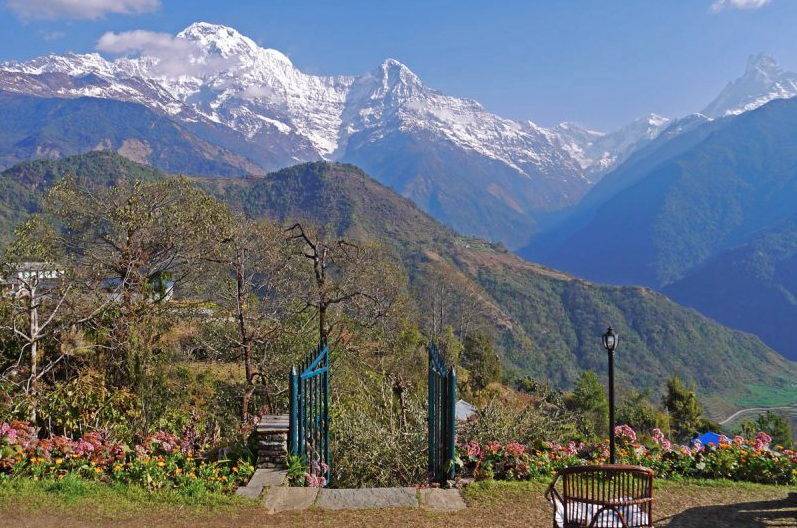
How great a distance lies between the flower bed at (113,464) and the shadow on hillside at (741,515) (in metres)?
4.16

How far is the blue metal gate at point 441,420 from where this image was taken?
616cm

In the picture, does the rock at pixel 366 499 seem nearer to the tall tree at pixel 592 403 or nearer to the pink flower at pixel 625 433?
the pink flower at pixel 625 433

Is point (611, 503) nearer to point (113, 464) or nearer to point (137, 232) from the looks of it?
point (113, 464)

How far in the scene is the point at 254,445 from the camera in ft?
21.7

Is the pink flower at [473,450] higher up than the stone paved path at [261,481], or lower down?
higher up

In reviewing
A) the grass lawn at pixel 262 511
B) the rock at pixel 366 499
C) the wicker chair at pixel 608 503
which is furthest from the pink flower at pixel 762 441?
the rock at pixel 366 499

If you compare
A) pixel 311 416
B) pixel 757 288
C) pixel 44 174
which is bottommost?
pixel 311 416

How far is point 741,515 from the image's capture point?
540 centimetres

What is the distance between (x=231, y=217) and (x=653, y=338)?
4173 inches

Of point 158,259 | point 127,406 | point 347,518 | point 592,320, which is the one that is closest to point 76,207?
point 158,259

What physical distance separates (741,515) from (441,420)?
291 centimetres

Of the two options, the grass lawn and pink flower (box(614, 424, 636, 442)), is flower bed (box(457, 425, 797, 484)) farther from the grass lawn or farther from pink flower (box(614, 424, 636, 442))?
the grass lawn

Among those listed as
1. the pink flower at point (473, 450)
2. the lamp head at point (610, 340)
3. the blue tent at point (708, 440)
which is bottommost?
the blue tent at point (708, 440)

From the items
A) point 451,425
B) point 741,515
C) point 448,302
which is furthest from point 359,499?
point 448,302
